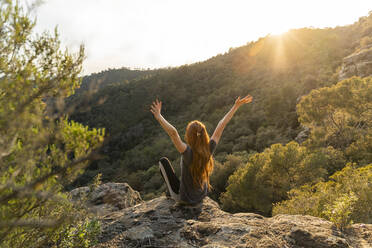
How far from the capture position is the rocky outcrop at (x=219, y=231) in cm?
245

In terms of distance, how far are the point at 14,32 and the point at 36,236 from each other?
1.90 m

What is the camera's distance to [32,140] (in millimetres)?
1294

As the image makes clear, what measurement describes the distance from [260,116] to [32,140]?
24.9 meters

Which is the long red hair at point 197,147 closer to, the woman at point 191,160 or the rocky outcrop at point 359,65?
the woman at point 191,160

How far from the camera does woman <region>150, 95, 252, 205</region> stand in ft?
10.1

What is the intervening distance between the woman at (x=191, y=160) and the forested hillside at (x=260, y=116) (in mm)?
1286

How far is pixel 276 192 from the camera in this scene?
9.26 metres

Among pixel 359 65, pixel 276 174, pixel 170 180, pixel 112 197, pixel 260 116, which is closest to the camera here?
pixel 170 180

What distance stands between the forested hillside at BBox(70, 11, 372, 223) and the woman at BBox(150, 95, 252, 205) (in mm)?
1286

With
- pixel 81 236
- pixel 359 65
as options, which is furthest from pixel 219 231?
pixel 359 65

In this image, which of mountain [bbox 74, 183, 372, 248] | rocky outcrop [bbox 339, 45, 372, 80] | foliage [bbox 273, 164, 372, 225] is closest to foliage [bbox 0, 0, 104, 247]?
mountain [bbox 74, 183, 372, 248]

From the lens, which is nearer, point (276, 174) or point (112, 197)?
point (112, 197)

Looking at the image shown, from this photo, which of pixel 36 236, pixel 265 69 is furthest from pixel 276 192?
pixel 265 69

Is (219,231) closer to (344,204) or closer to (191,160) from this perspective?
(191,160)
